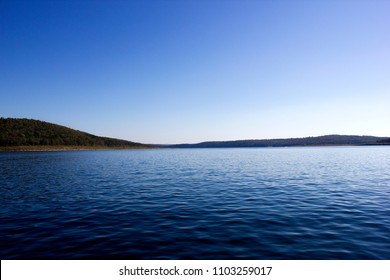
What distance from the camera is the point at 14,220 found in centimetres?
1563

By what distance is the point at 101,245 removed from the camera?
36.9 ft

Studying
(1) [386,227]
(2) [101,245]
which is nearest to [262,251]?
(2) [101,245]

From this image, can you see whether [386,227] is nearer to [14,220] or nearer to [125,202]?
[125,202]

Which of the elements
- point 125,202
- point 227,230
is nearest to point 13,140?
point 125,202

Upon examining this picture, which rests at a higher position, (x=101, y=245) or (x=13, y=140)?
(x=13, y=140)

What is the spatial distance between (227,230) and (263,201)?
8.22 m

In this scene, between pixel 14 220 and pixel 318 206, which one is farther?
pixel 318 206
